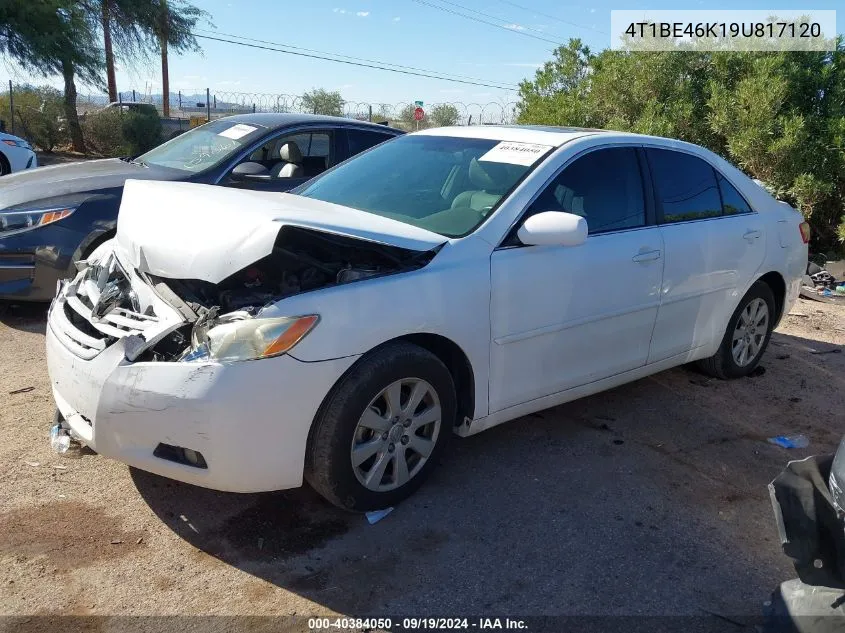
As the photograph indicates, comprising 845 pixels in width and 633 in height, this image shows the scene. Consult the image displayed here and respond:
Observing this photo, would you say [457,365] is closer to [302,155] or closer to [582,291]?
[582,291]

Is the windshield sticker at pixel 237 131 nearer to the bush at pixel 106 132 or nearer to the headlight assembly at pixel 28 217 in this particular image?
the headlight assembly at pixel 28 217

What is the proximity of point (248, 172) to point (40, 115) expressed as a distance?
68.0 feet

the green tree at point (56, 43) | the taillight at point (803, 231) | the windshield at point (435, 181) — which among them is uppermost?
the green tree at point (56, 43)

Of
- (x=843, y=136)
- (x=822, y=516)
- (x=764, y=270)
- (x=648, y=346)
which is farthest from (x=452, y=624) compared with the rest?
(x=843, y=136)

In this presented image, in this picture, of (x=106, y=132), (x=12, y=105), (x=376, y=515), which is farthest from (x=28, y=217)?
(x=12, y=105)

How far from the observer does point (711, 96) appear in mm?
10031

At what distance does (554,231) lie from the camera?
11.0ft

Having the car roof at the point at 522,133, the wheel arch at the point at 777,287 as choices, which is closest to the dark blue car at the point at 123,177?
the car roof at the point at 522,133

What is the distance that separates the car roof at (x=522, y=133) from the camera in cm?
396

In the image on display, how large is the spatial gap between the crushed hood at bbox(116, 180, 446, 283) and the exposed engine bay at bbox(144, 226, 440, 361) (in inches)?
2.6

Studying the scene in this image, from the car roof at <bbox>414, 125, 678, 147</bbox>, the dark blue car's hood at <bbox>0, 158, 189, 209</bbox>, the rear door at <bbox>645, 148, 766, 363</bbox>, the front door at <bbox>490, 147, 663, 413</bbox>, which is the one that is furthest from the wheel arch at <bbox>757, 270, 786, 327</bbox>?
the dark blue car's hood at <bbox>0, 158, 189, 209</bbox>

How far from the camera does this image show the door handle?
156 inches

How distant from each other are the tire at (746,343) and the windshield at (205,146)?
4.17 metres

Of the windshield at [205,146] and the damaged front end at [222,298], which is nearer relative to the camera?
the damaged front end at [222,298]
